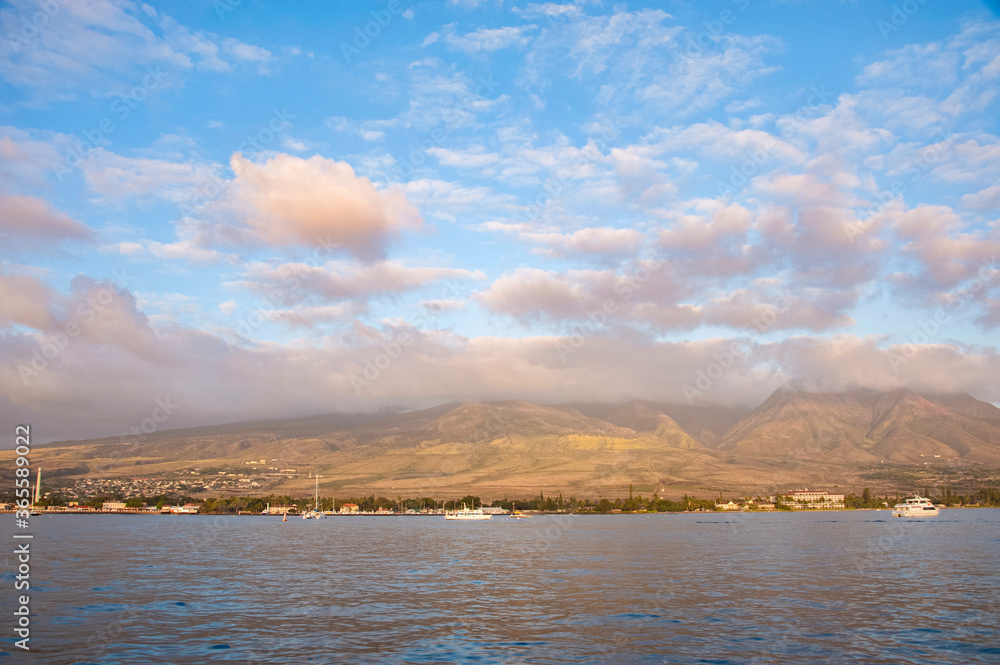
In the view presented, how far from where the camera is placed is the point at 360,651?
4797cm

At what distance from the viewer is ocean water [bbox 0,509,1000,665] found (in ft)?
157

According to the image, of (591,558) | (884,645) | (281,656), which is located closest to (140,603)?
(281,656)

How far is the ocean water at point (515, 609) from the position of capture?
4794 centimetres

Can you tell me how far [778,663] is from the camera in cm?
4450

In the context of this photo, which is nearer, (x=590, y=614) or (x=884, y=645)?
(x=884, y=645)

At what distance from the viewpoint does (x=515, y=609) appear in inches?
2594

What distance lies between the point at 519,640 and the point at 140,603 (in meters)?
40.3

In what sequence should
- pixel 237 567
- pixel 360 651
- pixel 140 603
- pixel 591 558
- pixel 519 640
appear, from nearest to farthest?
pixel 360 651 < pixel 519 640 < pixel 140 603 < pixel 237 567 < pixel 591 558

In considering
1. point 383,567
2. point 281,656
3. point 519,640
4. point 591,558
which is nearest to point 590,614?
point 519,640

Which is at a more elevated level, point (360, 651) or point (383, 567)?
point (360, 651)

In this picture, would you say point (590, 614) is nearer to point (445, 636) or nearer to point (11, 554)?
point (445, 636)

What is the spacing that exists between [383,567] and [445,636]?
56.6m

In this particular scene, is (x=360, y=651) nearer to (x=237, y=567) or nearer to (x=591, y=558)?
(x=237, y=567)

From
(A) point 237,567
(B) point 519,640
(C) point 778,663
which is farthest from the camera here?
(A) point 237,567
